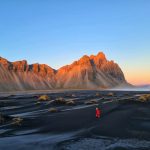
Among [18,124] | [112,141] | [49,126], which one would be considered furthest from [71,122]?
[112,141]

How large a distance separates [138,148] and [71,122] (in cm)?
1214

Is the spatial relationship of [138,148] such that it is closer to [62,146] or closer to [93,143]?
[93,143]

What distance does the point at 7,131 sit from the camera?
21906mm

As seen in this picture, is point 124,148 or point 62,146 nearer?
point 124,148

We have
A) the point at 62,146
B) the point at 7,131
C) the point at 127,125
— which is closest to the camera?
the point at 62,146

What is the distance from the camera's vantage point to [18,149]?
15602 millimetres

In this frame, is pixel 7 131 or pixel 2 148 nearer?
pixel 2 148

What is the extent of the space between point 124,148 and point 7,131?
10368 mm

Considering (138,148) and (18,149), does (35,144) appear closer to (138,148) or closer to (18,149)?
(18,149)

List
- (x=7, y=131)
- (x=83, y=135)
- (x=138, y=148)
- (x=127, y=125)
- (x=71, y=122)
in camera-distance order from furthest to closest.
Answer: (x=71, y=122), (x=127, y=125), (x=7, y=131), (x=83, y=135), (x=138, y=148)

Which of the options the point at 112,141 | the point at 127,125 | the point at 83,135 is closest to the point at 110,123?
the point at 127,125

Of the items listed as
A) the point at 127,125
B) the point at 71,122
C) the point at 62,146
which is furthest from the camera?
the point at 71,122

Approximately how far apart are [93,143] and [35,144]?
11.4ft

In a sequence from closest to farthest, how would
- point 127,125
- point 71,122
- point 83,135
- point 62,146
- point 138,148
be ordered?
point 138,148 → point 62,146 → point 83,135 → point 127,125 → point 71,122
